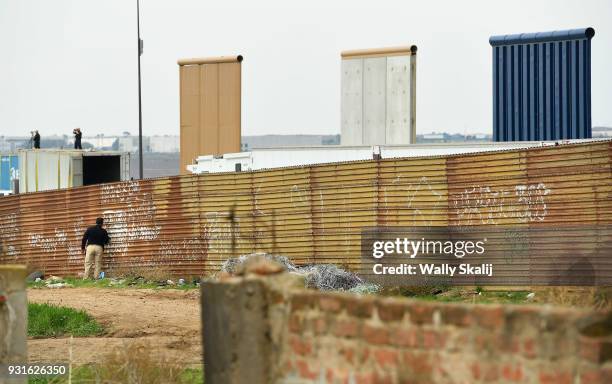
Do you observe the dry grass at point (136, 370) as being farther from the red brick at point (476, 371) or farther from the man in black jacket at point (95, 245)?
the man in black jacket at point (95, 245)

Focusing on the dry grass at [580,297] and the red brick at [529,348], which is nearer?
the red brick at [529,348]

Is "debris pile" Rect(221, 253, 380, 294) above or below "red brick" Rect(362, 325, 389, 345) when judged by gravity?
below

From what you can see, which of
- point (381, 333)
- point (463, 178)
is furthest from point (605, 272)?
point (381, 333)

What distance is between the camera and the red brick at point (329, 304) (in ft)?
23.0

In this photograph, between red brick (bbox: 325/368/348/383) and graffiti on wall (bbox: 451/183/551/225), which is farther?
graffiti on wall (bbox: 451/183/551/225)

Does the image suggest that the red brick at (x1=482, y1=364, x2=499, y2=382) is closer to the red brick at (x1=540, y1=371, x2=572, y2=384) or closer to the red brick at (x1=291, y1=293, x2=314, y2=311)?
the red brick at (x1=540, y1=371, x2=572, y2=384)

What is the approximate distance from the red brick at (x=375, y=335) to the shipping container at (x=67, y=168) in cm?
3111

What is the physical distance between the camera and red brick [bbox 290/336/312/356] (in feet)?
23.4

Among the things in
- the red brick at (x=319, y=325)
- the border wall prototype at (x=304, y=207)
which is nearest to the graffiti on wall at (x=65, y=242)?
the border wall prototype at (x=304, y=207)

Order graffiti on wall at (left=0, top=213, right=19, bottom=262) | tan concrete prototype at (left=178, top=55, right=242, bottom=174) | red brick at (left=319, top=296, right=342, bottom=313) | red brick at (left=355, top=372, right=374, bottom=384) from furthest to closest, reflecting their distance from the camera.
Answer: tan concrete prototype at (left=178, top=55, right=242, bottom=174) → graffiti on wall at (left=0, top=213, right=19, bottom=262) → red brick at (left=319, top=296, right=342, bottom=313) → red brick at (left=355, top=372, right=374, bottom=384)

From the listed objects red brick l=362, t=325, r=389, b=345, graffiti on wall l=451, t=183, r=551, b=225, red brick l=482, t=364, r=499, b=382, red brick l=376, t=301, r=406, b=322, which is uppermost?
graffiti on wall l=451, t=183, r=551, b=225

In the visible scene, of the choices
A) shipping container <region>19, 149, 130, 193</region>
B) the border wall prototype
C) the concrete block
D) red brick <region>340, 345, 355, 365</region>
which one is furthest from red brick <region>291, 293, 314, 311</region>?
shipping container <region>19, 149, 130, 193</region>

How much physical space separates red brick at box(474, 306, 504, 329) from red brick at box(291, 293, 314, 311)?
128cm

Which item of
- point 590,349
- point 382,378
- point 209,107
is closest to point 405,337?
point 382,378
